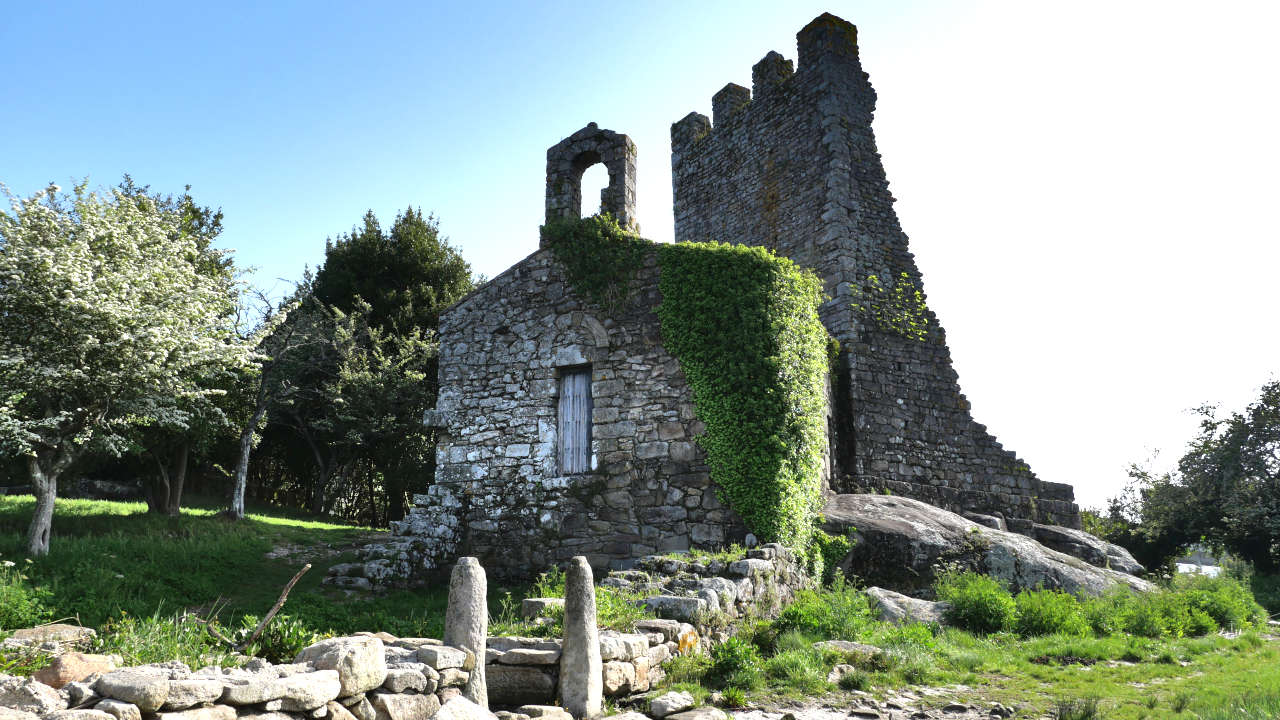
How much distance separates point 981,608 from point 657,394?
5202mm

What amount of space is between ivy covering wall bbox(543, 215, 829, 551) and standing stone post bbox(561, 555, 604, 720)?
5.03m

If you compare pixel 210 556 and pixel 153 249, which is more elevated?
pixel 153 249

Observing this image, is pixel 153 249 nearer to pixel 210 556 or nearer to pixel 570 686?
pixel 210 556

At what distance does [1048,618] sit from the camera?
9289 millimetres

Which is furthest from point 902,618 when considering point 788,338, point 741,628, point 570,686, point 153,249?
point 153,249

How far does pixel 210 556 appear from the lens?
12742 millimetres

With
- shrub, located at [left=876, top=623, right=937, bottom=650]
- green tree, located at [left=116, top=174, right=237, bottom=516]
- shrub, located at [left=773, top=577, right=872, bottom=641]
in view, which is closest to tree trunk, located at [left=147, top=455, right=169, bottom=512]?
green tree, located at [left=116, top=174, right=237, bottom=516]

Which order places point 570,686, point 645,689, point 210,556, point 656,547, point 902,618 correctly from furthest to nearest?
point 210,556 → point 656,547 → point 902,618 → point 645,689 → point 570,686

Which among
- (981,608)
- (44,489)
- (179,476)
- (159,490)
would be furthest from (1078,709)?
(159,490)

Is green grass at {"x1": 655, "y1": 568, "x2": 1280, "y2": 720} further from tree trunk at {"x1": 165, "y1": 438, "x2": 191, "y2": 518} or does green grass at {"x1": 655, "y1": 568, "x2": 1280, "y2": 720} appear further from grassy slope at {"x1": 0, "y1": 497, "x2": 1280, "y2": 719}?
tree trunk at {"x1": 165, "y1": 438, "x2": 191, "y2": 518}

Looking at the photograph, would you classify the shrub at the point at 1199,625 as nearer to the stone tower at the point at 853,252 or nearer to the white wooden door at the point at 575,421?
the stone tower at the point at 853,252

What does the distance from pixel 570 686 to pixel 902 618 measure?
541cm

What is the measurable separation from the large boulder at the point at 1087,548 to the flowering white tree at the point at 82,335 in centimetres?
1621

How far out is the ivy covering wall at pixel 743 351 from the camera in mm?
10430
